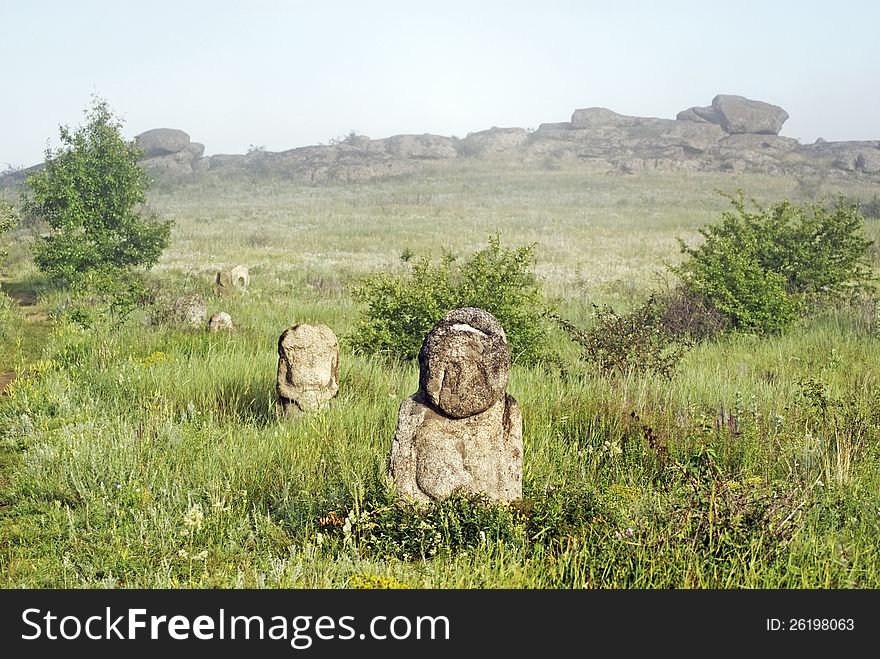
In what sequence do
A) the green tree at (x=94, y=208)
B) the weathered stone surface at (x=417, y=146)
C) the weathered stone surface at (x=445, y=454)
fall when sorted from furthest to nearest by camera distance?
the weathered stone surface at (x=417, y=146)
the green tree at (x=94, y=208)
the weathered stone surface at (x=445, y=454)

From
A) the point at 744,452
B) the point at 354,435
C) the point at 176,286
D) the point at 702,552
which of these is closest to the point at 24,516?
the point at 354,435

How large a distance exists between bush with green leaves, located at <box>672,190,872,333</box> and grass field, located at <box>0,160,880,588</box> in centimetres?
100

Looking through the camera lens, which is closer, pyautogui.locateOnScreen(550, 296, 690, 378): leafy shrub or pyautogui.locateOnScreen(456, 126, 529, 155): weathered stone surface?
pyautogui.locateOnScreen(550, 296, 690, 378): leafy shrub

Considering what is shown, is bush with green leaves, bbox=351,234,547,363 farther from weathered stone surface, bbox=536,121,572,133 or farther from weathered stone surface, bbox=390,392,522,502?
weathered stone surface, bbox=536,121,572,133

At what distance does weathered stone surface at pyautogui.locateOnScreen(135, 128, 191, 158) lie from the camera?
11412 centimetres

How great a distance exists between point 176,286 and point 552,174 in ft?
233

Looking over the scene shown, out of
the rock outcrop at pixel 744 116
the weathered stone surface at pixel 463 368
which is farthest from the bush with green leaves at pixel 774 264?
the rock outcrop at pixel 744 116

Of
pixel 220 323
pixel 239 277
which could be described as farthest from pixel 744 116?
pixel 220 323

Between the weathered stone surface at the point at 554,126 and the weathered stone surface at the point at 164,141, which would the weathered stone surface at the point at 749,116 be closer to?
the weathered stone surface at the point at 554,126

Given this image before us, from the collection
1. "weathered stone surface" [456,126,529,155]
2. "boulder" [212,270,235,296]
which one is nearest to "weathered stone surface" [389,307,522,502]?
"boulder" [212,270,235,296]

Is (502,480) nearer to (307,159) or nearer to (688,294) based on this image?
(688,294)

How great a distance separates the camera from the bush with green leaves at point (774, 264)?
14.0 metres

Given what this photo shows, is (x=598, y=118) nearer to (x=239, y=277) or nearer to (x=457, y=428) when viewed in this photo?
(x=239, y=277)

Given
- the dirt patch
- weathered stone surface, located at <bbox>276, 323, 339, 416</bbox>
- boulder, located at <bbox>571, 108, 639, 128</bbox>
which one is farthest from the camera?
boulder, located at <bbox>571, 108, 639, 128</bbox>
